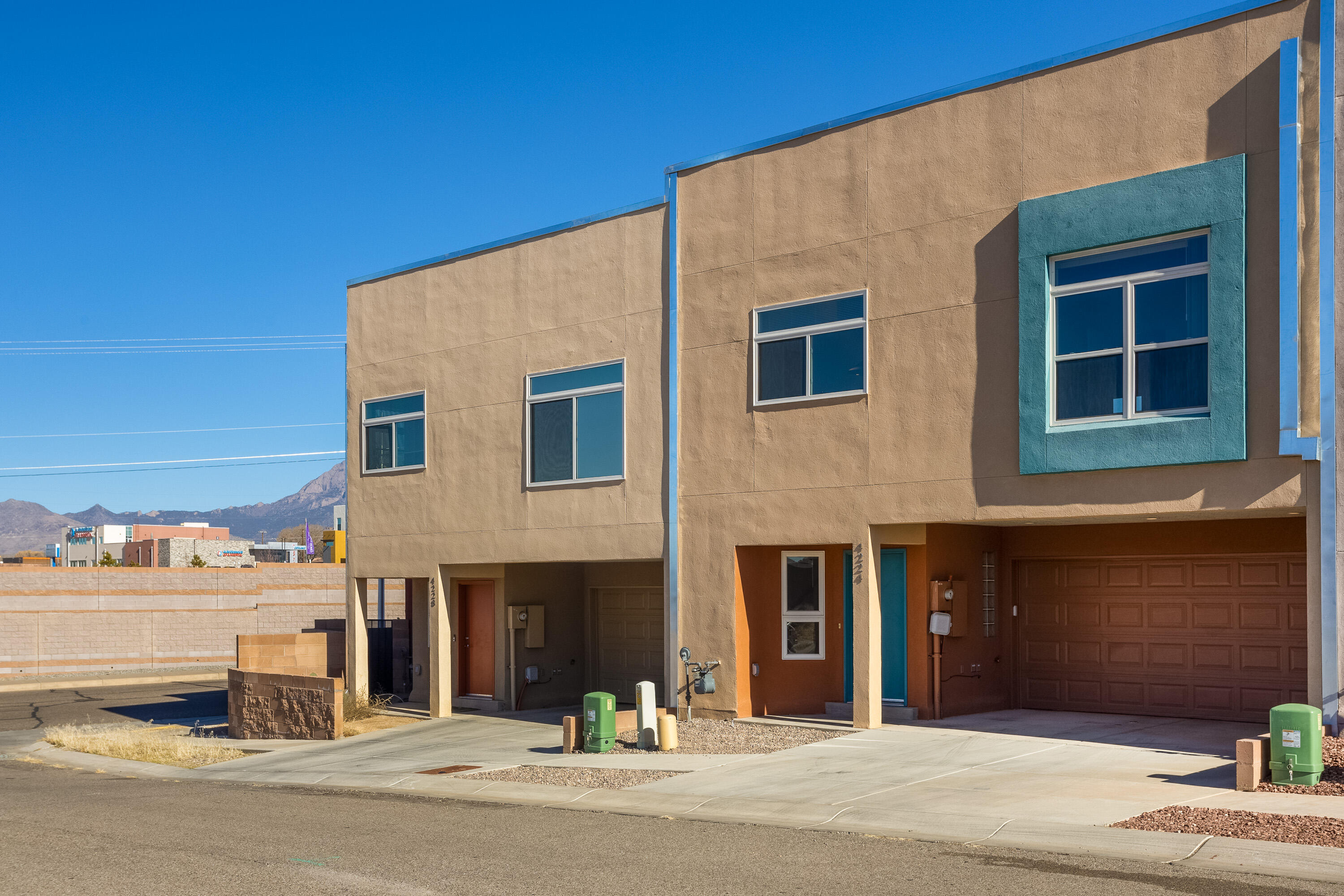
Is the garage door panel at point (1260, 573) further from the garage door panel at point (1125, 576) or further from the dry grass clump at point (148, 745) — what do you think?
the dry grass clump at point (148, 745)

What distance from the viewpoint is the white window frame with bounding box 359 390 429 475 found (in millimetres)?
24000

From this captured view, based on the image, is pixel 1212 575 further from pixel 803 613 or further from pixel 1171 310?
pixel 803 613

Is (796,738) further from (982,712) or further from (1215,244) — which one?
(1215,244)

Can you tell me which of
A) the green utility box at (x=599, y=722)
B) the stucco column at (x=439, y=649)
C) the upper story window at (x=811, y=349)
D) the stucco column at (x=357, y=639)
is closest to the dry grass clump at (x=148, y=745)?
the stucco column at (x=357, y=639)

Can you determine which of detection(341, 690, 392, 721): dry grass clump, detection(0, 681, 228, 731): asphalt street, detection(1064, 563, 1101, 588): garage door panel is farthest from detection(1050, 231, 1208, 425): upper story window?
detection(0, 681, 228, 731): asphalt street

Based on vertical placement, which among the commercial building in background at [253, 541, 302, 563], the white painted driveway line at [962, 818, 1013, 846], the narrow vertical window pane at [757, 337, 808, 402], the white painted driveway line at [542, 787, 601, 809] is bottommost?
the commercial building in background at [253, 541, 302, 563]

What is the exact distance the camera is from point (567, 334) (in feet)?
70.0

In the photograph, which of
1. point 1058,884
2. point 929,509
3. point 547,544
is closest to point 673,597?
point 547,544

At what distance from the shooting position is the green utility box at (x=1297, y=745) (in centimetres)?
1160

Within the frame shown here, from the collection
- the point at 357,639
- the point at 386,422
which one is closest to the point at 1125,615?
the point at 386,422

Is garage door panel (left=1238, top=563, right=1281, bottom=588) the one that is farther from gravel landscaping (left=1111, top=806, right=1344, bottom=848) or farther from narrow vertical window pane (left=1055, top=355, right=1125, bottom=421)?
gravel landscaping (left=1111, top=806, right=1344, bottom=848)

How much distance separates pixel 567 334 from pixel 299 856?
12332 mm

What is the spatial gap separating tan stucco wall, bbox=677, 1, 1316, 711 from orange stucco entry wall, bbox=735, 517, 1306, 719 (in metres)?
0.60

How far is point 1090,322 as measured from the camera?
49.6 ft
